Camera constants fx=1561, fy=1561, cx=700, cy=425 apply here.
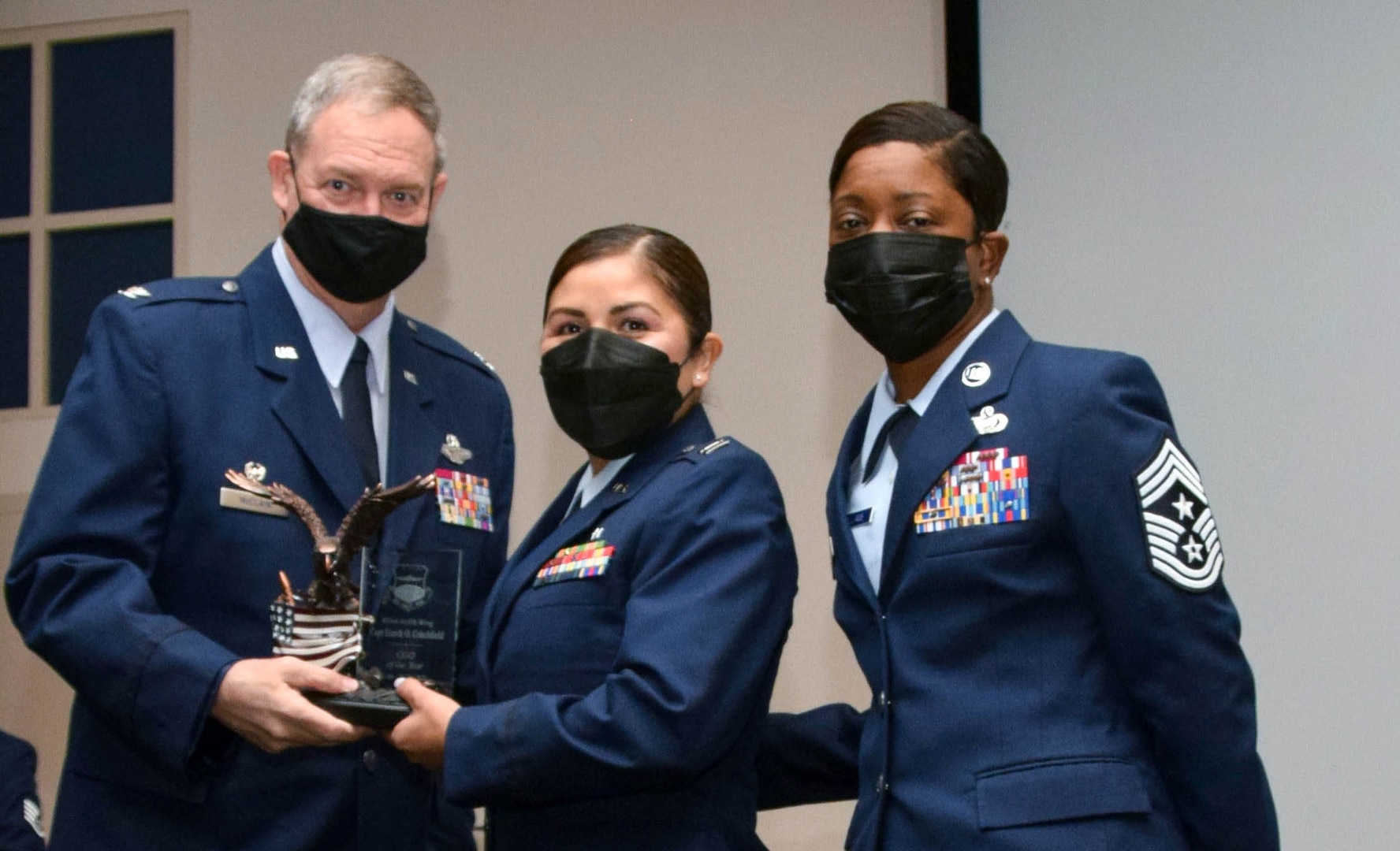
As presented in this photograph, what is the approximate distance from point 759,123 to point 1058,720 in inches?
101

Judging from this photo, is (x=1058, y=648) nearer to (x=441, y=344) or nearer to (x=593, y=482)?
(x=593, y=482)

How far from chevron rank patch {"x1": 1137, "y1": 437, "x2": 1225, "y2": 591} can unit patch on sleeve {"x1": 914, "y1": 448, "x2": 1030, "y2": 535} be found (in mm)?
145

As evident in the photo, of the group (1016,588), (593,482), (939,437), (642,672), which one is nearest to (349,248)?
(593,482)

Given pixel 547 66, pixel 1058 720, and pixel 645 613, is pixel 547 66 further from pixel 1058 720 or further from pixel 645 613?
pixel 1058 720

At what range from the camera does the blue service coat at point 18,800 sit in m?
2.88

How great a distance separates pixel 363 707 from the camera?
2.00 metres

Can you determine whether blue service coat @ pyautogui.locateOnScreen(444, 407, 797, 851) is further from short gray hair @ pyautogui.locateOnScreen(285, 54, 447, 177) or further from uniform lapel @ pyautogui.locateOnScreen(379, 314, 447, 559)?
short gray hair @ pyautogui.locateOnScreen(285, 54, 447, 177)

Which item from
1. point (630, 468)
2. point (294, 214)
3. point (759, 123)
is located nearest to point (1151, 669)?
point (630, 468)

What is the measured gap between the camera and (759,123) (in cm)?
412

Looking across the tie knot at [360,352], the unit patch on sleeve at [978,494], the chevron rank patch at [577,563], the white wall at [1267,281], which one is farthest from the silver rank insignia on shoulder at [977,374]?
the white wall at [1267,281]

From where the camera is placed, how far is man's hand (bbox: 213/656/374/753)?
1.99 meters

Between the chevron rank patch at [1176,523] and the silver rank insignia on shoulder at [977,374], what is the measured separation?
25cm

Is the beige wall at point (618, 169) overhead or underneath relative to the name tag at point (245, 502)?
overhead

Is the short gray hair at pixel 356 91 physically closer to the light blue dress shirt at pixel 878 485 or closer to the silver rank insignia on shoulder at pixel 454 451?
the silver rank insignia on shoulder at pixel 454 451
